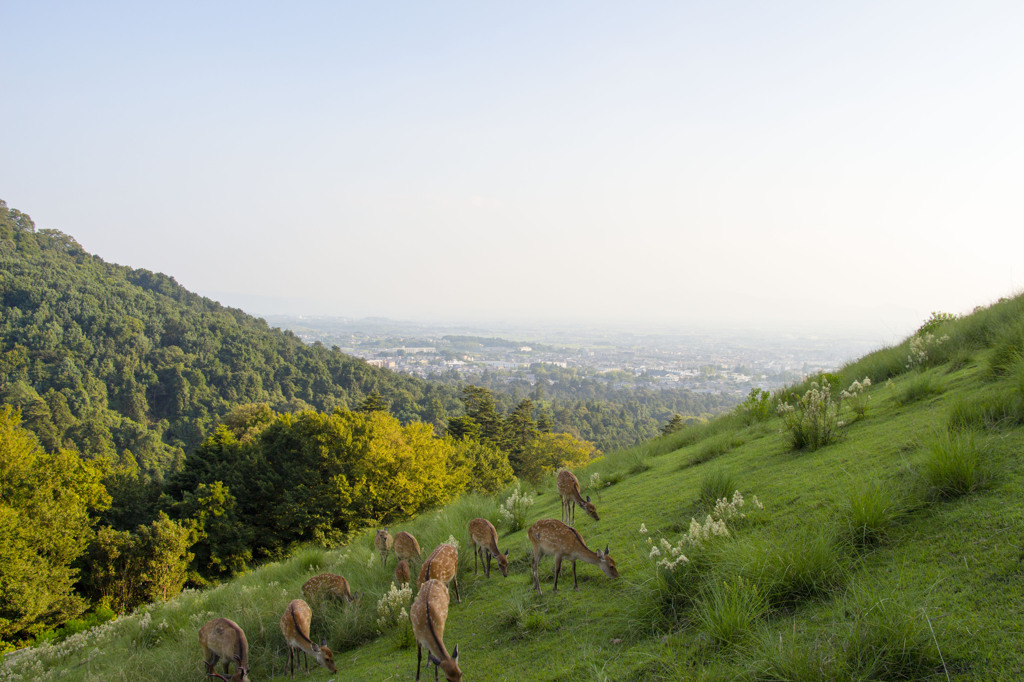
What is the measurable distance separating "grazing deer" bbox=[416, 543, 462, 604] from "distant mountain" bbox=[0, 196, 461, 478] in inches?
2409

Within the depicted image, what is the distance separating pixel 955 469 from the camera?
3.38 m

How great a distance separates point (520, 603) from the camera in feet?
14.7

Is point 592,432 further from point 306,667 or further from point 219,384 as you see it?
point 306,667

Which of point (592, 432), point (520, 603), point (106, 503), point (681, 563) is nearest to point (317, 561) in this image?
point (520, 603)

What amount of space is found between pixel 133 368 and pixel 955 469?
107925mm

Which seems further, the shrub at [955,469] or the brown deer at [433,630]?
the brown deer at [433,630]

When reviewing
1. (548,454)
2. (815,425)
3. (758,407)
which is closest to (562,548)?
(815,425)

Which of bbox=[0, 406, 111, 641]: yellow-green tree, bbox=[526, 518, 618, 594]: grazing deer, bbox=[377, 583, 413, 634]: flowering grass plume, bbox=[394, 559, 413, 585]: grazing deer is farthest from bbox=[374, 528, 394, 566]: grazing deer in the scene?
Result: bbox=[0, 406, 111, 641]: yellow-green tree

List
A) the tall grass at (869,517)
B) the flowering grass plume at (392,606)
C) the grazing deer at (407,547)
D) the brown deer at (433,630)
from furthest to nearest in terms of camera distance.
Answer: the grazing deer at (407,547) → the flowering grass plume at (392,606) → the brown deer at (433,630) → the tall grass at (869,517)

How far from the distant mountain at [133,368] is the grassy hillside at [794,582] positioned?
60.8 metres

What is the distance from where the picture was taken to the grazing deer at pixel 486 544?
5.78 metres

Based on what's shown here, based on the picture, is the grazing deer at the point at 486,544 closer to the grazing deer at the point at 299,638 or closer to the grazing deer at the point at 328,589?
the grazing deer at the point at 328,589

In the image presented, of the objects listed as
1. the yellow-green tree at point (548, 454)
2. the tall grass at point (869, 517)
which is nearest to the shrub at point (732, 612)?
the tall grass at point (869, 517)

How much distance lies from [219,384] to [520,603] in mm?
101645
